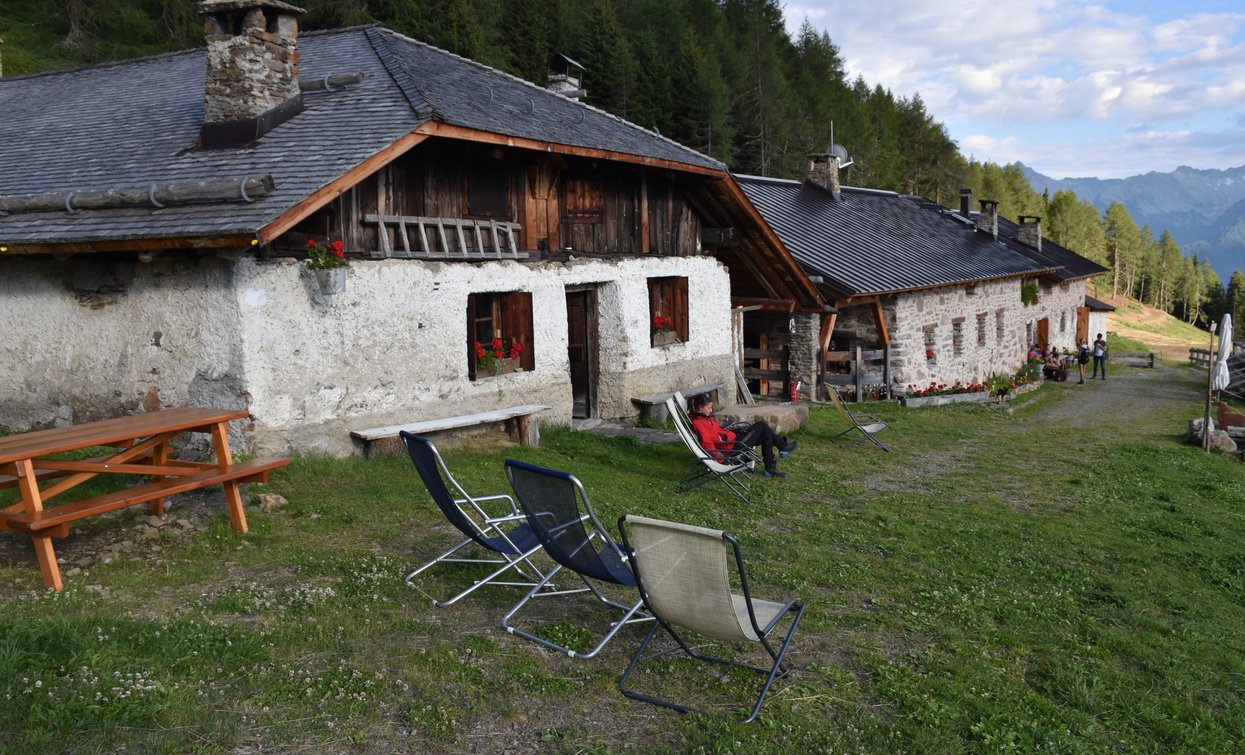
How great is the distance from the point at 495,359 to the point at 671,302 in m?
3.85

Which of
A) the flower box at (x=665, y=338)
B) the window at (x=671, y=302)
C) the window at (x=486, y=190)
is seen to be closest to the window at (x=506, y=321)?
the window at (x=486, y=190)

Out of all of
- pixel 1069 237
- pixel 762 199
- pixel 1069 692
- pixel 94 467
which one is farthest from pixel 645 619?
pixel 1069 237

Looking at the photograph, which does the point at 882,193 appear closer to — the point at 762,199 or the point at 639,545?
the point at 762,199

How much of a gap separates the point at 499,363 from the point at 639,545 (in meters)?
6.41

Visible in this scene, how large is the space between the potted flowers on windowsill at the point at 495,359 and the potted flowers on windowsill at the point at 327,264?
84.7 inches

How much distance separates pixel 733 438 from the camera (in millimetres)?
8773

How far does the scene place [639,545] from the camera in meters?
3.84

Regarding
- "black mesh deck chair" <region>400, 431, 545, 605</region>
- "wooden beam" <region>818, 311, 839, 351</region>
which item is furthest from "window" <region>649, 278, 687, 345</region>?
"black mesh deck chair" <region>400, 431, 545, 605</region>

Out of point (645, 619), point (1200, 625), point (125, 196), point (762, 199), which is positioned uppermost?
point (762, 199)

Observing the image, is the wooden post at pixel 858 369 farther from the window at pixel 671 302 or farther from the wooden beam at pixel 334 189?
the wooden beam at pixel 334 189

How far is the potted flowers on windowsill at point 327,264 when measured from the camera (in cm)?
784

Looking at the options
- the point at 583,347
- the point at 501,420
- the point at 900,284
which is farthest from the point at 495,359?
the point at 900,284

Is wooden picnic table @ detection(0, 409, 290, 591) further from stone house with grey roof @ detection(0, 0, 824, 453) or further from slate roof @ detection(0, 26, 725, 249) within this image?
slate roof @ detection(0, 26, 725, 249)

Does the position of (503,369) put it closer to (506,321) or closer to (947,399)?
(506,321)
